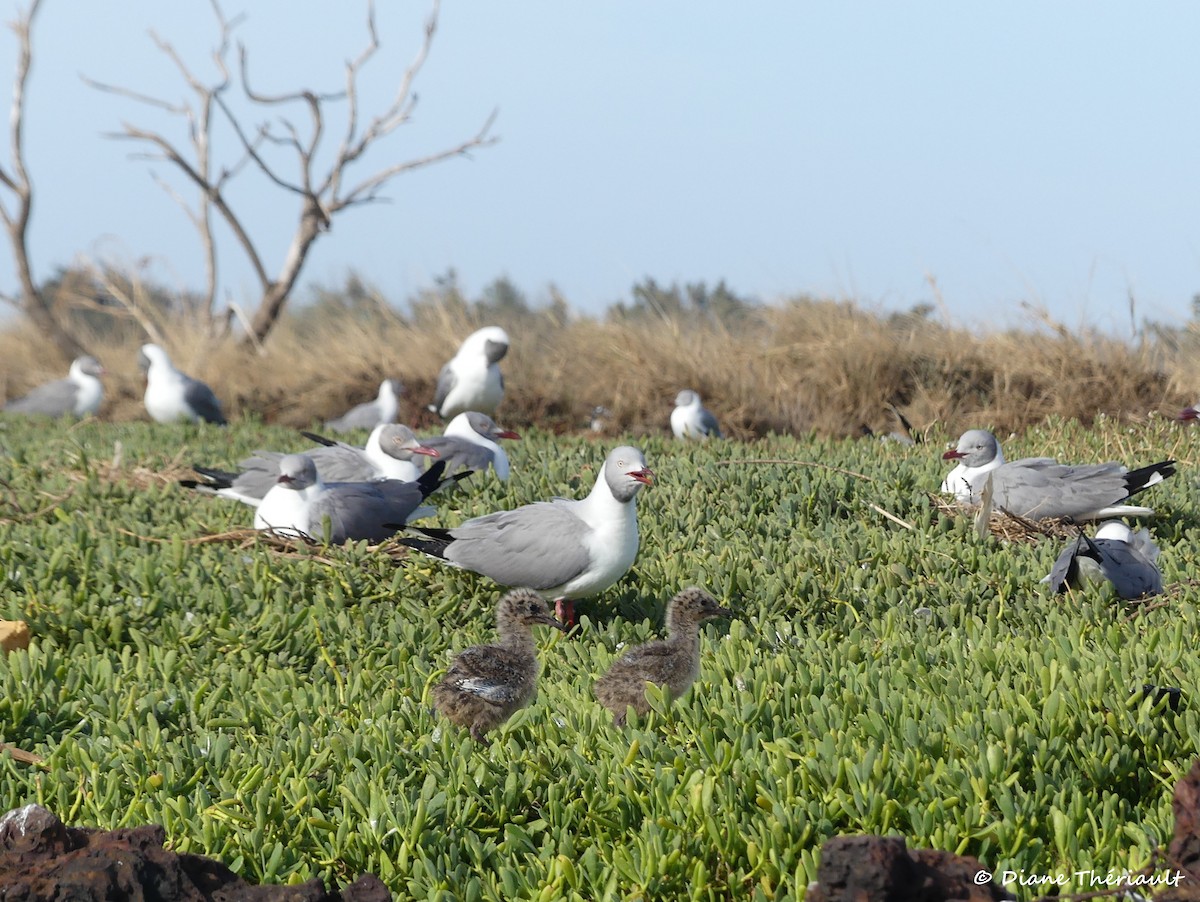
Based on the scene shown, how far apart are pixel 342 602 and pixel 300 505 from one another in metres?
1.10

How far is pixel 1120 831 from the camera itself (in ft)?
11.5

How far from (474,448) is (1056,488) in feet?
12.4

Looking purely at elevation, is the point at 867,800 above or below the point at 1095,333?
above

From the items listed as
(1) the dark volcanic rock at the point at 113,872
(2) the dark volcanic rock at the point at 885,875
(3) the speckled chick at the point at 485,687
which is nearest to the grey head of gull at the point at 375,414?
(3) the speckled chick at the point at 485,687

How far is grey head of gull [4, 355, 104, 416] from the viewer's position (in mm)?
17078

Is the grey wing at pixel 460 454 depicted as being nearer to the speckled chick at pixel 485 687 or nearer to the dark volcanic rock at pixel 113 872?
the speckled chick at pixel 485 687

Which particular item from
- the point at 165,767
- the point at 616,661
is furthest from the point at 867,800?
the point at 165,767

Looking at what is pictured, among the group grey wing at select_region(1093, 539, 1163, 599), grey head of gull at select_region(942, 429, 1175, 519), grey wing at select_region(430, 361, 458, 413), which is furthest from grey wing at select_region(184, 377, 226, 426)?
grey wing at select_region(1093, 539, 1163, 599)

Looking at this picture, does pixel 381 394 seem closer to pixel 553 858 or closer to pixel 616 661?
pixel 616 661

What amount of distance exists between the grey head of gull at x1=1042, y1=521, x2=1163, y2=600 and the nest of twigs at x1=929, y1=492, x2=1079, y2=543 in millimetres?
915

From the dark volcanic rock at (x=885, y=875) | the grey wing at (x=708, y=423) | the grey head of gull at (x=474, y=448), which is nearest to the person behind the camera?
the dark volcanic rock at (x=885, y=875)

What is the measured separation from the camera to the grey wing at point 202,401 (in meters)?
14.9

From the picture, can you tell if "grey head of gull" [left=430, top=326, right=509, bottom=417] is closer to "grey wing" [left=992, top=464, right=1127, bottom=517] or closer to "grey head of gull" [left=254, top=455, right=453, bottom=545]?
"grey head of gull" [left=254, top=455, right=453, bottom=545]

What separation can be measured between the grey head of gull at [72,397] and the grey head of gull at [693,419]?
334 inches
